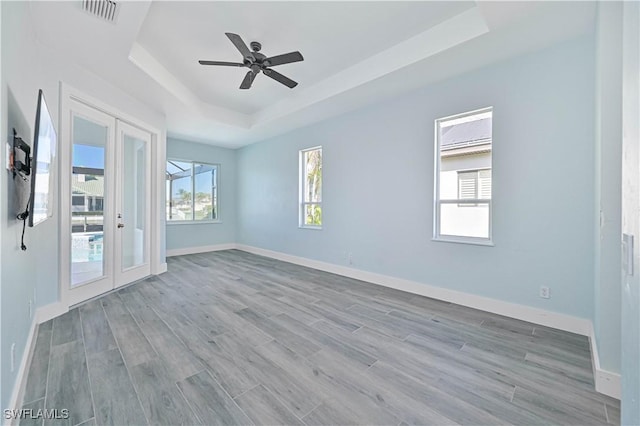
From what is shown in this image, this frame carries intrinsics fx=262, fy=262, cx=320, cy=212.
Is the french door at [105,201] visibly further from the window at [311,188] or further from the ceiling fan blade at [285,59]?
the window at [311,188]

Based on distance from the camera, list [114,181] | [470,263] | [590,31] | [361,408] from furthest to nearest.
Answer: [114,181]
[470,263]
[590,31]
[361,408]

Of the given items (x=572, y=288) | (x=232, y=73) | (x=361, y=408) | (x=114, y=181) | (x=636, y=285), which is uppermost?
(x=232, y=73)

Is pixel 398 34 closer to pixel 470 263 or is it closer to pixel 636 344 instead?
pixel 470 263

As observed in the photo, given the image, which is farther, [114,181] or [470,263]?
[114,181]

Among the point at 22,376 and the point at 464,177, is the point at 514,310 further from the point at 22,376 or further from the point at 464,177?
the point at 22,376

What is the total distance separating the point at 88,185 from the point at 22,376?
2.38 meters

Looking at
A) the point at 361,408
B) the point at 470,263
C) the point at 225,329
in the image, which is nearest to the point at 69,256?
the point at 225,329

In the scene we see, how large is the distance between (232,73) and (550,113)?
3913 millimetres

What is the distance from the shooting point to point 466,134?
10.8 ft

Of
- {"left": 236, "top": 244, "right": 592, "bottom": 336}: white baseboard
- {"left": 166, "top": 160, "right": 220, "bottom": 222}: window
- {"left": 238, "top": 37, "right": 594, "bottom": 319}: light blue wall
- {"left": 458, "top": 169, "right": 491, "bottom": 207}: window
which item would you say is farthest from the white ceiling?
{"left": 236, "top": 244, "right": 592, "bottom": 336}: white baseboard

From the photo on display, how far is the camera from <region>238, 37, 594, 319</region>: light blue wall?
2541 millimetres

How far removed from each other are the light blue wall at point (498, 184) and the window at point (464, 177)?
11 centimetres

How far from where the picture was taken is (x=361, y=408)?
1573 millimetres

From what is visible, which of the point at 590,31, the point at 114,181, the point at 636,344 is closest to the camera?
the point at 636,344
